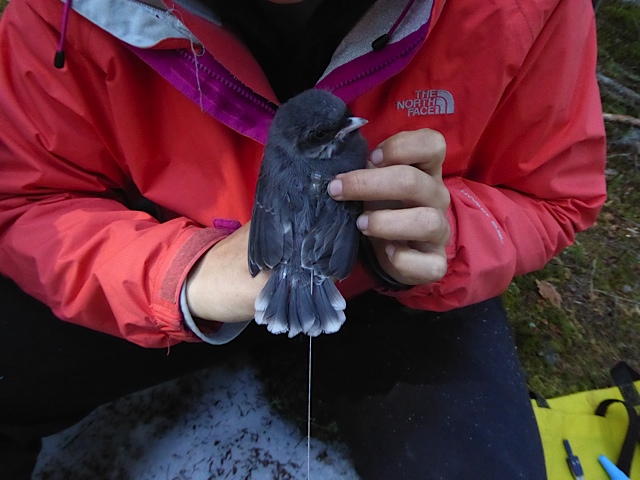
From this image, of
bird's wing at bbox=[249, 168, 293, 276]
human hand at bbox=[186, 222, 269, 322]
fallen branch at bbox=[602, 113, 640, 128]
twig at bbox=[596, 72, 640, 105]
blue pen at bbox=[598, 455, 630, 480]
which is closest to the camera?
bird's wing at bbox=[249, 168, 293, 276]

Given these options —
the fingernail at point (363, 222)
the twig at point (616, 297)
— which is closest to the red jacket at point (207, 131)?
the fingernail at point (363, 222)

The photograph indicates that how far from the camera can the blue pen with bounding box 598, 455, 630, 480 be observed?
96.5 inches

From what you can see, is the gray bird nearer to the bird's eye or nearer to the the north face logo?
the bird's eye

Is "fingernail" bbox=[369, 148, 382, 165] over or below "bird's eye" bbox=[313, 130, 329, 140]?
below

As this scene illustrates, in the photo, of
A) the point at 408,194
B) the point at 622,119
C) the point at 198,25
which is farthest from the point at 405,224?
the point at 622,119

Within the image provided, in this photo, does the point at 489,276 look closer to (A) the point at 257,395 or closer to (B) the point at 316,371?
(B) the point at 316,371

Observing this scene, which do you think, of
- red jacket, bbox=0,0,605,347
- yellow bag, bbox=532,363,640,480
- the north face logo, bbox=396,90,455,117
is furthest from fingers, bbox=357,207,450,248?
yellow bag, bbox=532,363,640,480

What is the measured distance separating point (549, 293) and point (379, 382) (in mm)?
1668

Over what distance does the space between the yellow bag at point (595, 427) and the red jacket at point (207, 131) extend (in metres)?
1.09

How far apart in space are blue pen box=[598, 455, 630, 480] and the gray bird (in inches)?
72.9

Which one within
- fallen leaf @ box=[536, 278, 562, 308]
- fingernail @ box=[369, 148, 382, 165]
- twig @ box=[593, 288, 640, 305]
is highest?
fingernail @ box=[369, 148, 382, 165]

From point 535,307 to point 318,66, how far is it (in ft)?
7.35

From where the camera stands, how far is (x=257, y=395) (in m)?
2.85

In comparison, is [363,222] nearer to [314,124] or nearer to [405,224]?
[405,224]
